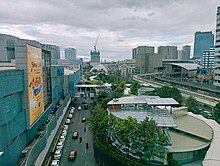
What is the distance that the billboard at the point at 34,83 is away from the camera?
13652mm

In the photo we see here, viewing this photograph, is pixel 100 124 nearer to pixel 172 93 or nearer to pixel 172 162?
pixel 172 162

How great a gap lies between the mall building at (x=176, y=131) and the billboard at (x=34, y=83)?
5677 mm

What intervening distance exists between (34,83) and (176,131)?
11.2 meters

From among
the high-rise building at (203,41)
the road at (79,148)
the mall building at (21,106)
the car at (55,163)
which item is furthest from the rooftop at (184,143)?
the high-rise building at (203,41)

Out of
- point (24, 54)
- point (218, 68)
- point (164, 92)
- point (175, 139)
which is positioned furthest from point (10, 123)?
point (218, 68)

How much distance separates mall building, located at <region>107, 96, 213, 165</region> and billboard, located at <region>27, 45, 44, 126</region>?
18.6 feet

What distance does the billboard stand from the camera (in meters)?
13.7

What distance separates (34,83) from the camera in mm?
14773

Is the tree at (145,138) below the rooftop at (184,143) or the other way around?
the other way around

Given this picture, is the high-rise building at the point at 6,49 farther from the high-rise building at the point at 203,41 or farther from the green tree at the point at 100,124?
the high-rise building at the point at 203,41

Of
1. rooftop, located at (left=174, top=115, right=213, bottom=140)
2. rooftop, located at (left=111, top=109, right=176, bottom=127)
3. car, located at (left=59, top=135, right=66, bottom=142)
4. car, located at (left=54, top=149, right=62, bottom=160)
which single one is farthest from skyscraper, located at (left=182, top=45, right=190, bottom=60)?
car, located at (left=54, top=149, right=62, bottom=160)

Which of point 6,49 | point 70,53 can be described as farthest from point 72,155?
point 70,53

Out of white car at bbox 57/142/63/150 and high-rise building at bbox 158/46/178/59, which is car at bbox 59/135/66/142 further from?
high-rise building at bbox 158/46/178/59

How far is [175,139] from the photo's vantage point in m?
14.8
